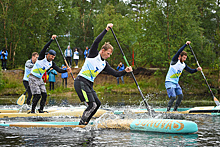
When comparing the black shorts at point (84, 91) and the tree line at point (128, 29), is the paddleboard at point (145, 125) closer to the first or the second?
the black shorts at point (84, 91)

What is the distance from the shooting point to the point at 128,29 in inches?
1110

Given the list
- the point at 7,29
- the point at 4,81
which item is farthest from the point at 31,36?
the point at 4,81

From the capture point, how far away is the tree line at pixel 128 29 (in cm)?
2241

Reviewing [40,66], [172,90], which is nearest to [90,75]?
Result: [40,66]

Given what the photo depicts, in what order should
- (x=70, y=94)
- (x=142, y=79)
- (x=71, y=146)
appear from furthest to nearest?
(x=142, y=79)
(x=70, y=94)
(x=71, y=146)

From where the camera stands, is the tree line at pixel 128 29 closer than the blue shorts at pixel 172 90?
No

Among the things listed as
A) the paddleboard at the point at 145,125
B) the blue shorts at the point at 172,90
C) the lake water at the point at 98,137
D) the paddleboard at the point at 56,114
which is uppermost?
the blue shorts at the point at 172,90

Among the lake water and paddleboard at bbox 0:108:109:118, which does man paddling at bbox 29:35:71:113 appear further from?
the lake water

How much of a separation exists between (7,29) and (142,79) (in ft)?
40.4

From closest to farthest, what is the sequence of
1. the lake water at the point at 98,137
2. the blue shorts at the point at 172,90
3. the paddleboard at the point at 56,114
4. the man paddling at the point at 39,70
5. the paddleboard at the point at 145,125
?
1. the lake water at the point at 98,137
2. the paddleboard at the point at 145,125
3. the man paddling at the point at 39,70
4. the paddleboard at the point at 56,114
5. the blue shorts at the point at 172,90

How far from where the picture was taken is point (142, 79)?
2483 centimetres

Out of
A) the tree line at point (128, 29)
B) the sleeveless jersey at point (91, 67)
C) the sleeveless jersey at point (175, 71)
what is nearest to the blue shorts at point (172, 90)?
the sleeveless jersey at point (175, 71)

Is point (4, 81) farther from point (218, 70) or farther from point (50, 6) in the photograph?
point (218, 70)

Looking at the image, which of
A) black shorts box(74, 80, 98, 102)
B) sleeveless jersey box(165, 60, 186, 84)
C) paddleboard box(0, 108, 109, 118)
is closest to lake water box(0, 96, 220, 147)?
black shorts box(74, 80, 98, 102)
